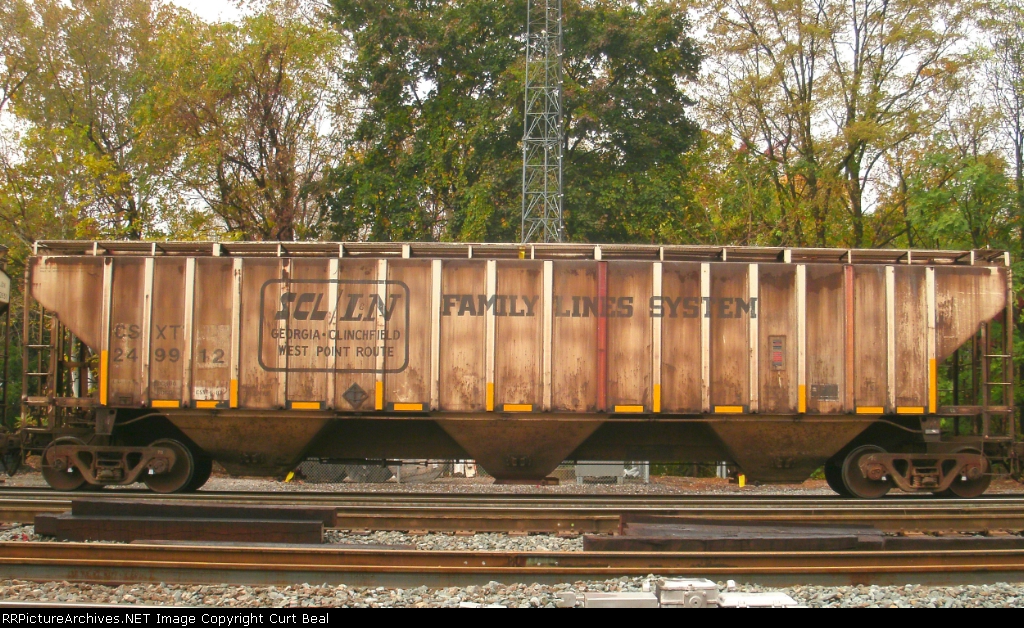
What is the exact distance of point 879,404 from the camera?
36.9 feet

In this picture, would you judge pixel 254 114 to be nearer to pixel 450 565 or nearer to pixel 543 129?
pixel 543 129

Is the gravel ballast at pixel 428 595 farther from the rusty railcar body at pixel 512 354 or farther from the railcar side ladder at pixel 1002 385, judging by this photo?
the railcar side ladder at pixel 1002 385

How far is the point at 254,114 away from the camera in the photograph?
2405 cm

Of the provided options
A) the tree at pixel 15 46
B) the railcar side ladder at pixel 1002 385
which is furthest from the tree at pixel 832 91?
the tree at pixel 15 46

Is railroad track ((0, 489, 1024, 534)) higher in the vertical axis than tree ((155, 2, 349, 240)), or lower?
lower

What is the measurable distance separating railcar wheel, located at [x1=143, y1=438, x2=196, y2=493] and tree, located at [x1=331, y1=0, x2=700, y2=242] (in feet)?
47.3

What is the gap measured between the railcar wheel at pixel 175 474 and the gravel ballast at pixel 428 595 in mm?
4817

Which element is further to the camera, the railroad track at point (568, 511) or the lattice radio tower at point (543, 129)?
the lattice radio tower at point (543, 129)

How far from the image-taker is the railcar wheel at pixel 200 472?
11.6m

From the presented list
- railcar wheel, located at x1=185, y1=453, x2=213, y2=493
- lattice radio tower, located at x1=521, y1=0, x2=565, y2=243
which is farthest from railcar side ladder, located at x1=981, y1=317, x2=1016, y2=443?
railcar wheel, located at x1=185, y1=453, x2=213, y2=493

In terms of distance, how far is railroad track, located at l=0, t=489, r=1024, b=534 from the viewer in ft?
29.4

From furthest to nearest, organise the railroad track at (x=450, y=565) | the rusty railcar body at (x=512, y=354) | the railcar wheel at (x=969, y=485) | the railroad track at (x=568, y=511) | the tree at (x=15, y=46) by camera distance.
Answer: the tree at (x=15, y=46)
the railcar wheel at (x=969, y=485)
the rusty railcar body at (x=512, y=354)
the railroad track at (x=568, y=511)
the railroad track at (x=450, y=565)

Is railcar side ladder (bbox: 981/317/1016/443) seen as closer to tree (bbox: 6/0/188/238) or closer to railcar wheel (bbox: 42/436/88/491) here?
railcar wheel (bbox: 42/436/88/491)

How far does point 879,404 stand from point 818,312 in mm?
1573
